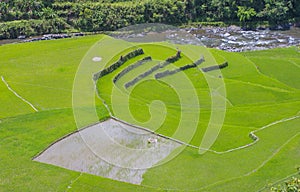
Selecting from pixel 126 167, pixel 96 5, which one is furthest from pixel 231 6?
pixel 126 167

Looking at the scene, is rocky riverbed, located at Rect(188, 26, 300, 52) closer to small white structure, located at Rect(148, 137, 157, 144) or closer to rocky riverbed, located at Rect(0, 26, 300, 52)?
rocky riverbed, located at Rect(0, 26, 300, 52)

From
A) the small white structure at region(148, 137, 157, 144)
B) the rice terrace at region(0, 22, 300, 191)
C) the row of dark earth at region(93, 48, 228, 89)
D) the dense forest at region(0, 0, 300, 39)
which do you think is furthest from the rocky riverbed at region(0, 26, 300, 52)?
→ the small white structure at region(148, 137, 157, 144)

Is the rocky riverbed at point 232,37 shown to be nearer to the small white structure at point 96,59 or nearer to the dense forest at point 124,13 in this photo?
the dense forest at point 124,13

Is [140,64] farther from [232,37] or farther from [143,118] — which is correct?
[232,37]

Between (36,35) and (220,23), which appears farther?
(220,23)

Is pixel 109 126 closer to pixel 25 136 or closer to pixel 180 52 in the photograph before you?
pixel 25 136
